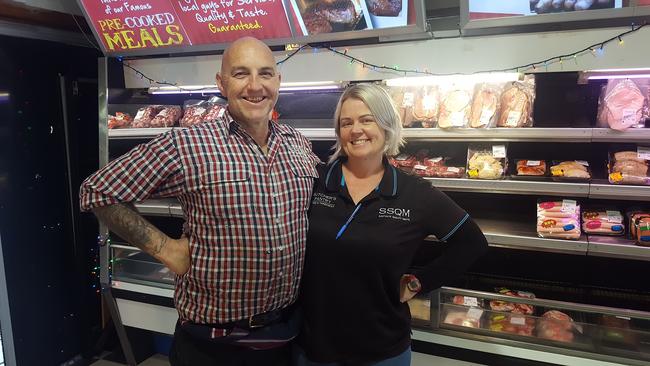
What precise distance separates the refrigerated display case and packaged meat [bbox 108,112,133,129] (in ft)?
0.16

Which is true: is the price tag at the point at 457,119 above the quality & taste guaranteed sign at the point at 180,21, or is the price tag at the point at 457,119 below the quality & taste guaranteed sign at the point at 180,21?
below

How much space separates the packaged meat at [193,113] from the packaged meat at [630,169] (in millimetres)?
2614

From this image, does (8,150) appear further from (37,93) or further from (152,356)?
(152,356)

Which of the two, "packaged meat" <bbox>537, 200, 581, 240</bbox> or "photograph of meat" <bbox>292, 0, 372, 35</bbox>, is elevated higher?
"photograph of meat" <bbox>292, 0, 372, 35</bbox>

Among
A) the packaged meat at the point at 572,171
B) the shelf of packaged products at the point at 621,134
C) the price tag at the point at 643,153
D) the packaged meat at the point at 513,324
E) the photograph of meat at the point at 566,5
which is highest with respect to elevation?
the photograph of meat at the point at 566,5

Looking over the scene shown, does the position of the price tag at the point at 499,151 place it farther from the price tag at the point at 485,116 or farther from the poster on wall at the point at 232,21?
the poster on wall at the point at 232,21

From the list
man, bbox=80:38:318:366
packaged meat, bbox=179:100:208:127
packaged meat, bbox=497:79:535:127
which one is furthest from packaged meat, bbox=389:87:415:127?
packaged meat, bbox=179:100:208:127

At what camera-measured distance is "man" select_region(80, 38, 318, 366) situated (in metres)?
1.68

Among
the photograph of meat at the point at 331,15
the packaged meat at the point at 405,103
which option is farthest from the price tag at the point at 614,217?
the photograph of meat at the point at 331,15

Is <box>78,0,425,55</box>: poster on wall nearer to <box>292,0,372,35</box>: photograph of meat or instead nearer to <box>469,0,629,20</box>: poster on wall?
<box>292,0,372,35</box>: photograph of meat

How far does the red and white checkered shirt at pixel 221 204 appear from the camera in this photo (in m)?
1.67

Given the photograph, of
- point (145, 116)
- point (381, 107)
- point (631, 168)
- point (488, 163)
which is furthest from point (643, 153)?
point (145, 116)

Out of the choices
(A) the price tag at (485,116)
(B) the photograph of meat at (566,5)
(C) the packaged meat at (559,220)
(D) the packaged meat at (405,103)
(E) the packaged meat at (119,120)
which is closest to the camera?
(B) the photograph of meat at (566,5)

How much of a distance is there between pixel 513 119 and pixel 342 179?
113 cm
